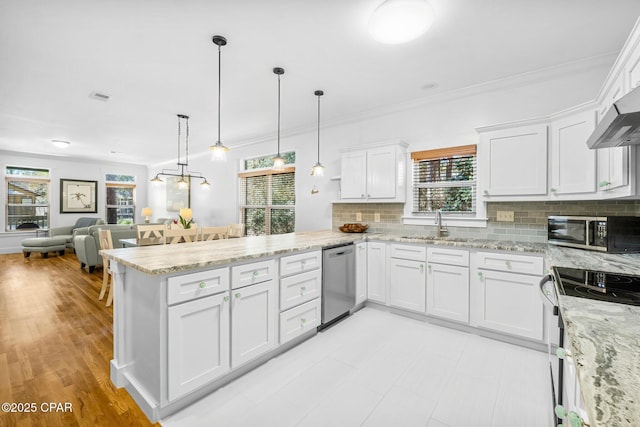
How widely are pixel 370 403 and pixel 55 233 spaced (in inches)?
356

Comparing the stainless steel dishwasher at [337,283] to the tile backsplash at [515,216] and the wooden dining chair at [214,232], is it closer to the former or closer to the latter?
the tile backsplash at [515,216]

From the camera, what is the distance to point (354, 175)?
3750 millimetres

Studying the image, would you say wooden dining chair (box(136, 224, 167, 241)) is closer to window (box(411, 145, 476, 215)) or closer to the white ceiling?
the white ceiling

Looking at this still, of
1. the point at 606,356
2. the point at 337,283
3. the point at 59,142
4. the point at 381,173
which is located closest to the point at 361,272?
the point at 337,283

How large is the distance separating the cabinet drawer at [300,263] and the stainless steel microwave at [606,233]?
85.1 inches

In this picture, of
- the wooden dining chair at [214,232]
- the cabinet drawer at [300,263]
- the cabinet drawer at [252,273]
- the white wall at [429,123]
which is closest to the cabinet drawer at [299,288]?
the cabinet drawer at [300,263]

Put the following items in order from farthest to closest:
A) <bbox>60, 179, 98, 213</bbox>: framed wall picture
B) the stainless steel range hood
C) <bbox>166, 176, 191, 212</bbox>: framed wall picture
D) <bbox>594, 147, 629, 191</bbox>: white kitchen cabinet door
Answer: <bbox>60, 179, 98, 213</bbox>: framed wall picture < <bbox>166, 176, 191, 212</bbox>: framed wall picture < <bbox>594, 147, 629, 191</bbox>: white kitchen cabinet door < the stainless steel range hood

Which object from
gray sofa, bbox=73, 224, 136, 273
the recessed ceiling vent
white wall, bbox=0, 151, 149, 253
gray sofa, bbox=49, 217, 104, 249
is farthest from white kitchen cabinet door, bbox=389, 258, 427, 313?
white wall, bbox=0, 151, 149, 253

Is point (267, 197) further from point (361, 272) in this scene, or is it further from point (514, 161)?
point (514, 161)

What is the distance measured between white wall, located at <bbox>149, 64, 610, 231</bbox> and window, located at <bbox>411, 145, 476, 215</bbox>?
123mm

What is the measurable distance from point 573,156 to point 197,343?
3.19 meters

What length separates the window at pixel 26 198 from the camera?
709cm

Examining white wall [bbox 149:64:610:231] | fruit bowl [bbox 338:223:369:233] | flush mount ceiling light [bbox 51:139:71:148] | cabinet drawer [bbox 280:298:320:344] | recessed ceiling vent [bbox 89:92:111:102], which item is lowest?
cabinet drawer [bbox 280:298:320:344]

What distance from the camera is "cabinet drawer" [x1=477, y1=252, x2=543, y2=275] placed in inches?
93.0
